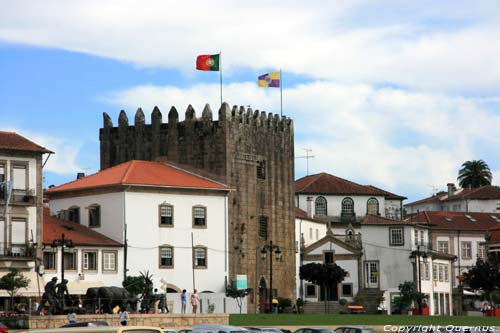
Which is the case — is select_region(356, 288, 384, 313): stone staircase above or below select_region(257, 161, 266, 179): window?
below

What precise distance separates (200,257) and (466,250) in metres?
51.0

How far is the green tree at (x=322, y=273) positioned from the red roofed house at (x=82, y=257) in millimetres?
21002

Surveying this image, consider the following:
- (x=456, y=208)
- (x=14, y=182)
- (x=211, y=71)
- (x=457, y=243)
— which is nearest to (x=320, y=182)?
(x=457, y=243)

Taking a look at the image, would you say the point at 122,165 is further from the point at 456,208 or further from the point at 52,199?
the point at 456,208

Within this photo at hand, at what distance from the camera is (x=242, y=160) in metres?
82.1

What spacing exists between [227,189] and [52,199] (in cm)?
1107

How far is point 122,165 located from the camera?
3091 inches

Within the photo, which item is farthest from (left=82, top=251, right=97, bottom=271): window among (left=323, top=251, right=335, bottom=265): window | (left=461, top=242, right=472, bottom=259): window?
(left=461, top=242, right=472, bottom=259): window

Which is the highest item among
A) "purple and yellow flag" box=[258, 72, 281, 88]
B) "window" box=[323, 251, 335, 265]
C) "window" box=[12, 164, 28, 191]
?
"purple and yellow flag" box=[258, 72, 281, 88]

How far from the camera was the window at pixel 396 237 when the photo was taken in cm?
10125

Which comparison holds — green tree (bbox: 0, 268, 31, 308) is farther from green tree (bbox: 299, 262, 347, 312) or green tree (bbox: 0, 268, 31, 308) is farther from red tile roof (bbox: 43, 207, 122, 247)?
green tree (bbox: 299, 262, 347, 312)

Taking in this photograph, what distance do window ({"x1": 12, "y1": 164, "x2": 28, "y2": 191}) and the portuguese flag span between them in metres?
16.3

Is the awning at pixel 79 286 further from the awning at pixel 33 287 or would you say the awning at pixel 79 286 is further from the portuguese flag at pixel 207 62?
the portuguese flag at pixel 207 62

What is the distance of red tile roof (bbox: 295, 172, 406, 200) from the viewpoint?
376 ft
